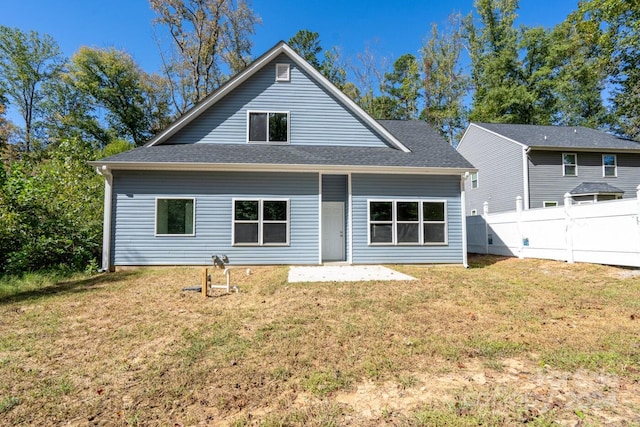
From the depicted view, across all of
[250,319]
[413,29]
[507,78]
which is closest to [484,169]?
[507,78]

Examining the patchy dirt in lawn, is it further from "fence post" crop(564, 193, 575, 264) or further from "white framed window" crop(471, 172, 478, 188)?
"white framed window" crop(471, 172, 478, 188)

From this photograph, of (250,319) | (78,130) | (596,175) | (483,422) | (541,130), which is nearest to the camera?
(483,422)

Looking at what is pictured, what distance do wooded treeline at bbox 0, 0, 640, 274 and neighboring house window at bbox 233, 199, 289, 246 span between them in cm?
1399

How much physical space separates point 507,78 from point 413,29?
892cm

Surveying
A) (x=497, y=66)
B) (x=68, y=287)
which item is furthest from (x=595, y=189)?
(x=68, y=287)

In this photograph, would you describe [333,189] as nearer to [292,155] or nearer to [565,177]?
[292,155]

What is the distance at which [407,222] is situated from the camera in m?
10.0

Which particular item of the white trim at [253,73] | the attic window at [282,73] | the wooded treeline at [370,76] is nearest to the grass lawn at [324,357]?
the white trim at [253,73]

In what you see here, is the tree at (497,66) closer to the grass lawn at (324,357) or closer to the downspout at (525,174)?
the downspout at (525,174)

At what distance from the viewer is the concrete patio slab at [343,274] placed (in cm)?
761

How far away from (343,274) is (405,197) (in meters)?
3.49

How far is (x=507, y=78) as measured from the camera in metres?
26.2

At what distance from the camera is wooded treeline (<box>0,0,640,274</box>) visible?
21.0m

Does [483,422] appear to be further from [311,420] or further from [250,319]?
[250,319]
